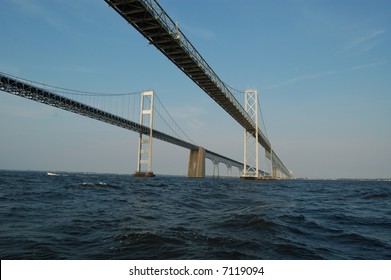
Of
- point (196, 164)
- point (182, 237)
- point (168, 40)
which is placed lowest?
point (182, 237)

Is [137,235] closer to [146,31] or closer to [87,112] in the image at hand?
[146,31]

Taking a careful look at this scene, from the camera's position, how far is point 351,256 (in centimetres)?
435

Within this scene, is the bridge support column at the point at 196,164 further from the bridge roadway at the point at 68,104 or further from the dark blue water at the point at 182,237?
the dark blue water at the point at 182,237

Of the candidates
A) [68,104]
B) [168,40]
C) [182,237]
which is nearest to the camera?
[182,237]

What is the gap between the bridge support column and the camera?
232 ft

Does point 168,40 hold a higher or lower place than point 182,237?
higher

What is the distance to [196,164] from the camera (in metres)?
72.3

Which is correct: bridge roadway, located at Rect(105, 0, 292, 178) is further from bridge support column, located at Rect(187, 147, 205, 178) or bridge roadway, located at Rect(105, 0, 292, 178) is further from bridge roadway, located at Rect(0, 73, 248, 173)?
bridge support column, located at Rect(187, 147, 205, 178)

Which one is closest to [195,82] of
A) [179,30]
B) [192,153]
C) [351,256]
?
[179,30]

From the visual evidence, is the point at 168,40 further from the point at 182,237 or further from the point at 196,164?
the point at 196,164

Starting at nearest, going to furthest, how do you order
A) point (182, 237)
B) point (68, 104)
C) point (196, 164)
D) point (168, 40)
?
point (182, 237)
point (168, 40)
point (68, 104)
point (196, 164)

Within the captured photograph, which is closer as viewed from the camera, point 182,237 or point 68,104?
point 182,237

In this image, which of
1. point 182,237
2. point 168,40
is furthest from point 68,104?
point 182,237

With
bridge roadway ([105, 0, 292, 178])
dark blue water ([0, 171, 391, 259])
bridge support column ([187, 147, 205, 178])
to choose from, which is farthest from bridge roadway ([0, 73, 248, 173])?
dark blue water ([0, 171, 391, 259])
